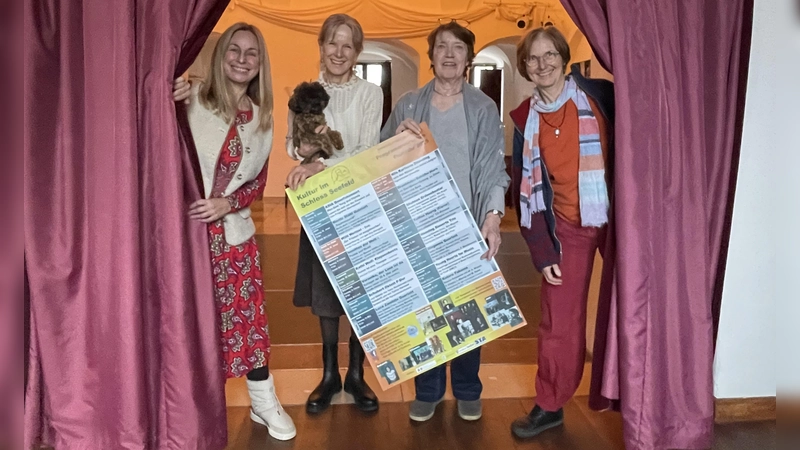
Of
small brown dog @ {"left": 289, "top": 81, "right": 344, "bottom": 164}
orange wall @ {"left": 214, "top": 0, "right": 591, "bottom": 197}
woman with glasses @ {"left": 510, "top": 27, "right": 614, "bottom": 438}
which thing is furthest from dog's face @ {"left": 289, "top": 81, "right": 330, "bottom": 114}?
orange wall @ {"left": 214, "top": 0, "right": 591, "bottom": 197}

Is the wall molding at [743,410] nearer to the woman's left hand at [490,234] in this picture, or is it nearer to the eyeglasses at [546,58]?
the woman's left hand at [490,234]

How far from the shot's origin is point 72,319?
1.81m

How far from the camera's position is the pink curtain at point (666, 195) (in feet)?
6.05

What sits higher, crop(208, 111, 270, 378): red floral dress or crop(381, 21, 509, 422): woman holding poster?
crop(381, 21, 509, 422): woman holding poster

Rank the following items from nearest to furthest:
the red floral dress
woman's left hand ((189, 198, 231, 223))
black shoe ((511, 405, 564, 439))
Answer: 1. woman's left hand ((189, 198, 231, 223))
2. the red floral dress
3. black shoe ((511, 405, 564, 439))

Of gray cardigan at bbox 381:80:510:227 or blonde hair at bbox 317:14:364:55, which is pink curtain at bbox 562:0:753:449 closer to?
gray cardigan at bbox 381:80:510:227

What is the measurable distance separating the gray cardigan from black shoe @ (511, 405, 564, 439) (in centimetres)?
70

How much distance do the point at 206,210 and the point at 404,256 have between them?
621mm

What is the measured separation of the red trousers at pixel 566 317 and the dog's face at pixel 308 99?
86 centimetres

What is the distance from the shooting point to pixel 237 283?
2014 millimetres

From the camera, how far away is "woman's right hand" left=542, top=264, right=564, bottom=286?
2082 mm
